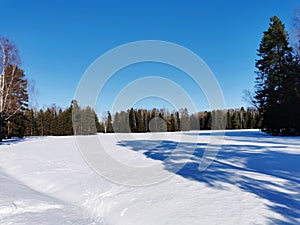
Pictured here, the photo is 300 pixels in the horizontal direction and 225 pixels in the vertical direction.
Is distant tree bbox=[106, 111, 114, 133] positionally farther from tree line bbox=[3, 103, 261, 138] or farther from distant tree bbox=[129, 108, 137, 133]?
distant tree bbox=[129, 108, 137, 133]

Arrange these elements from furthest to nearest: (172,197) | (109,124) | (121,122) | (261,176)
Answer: (109,124), (121,122), (261,176), (172,197)

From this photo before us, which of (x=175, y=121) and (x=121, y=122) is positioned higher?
(x=175, y=121)

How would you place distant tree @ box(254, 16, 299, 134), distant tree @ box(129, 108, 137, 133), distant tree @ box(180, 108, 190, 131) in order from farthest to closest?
1. distant tree @ box(129, 108, 137, 133)
2. distant tree @ box(180, 108, 190, 131)
3. distant tree @ box(254, 16, 299, 134)

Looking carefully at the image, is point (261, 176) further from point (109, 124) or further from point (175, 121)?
point (109, 124)

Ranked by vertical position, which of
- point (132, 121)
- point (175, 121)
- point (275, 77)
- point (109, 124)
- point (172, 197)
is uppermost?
point (275, 77)

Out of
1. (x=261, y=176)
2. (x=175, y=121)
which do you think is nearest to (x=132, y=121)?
(x=175, y=121)

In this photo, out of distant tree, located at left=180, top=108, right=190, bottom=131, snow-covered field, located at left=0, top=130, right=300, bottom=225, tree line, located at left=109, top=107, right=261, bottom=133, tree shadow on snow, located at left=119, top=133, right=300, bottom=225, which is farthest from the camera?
tree line, located at left=109, top=107, right=261, bottom=133

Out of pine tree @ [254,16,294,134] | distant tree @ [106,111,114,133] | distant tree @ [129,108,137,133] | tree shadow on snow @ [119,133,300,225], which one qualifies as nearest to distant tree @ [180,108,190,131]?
distant tree @ [129,108,137,133]

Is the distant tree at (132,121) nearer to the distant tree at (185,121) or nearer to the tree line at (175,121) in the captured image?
the tree line at (175,121)

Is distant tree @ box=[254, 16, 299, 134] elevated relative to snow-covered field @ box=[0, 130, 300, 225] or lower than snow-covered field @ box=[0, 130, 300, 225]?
elevated

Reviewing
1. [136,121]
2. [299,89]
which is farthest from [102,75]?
[136,121]

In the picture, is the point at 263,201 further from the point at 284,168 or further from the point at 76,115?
the point at 76,115

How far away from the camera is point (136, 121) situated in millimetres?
47906

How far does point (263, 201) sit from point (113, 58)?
20.1 feet
